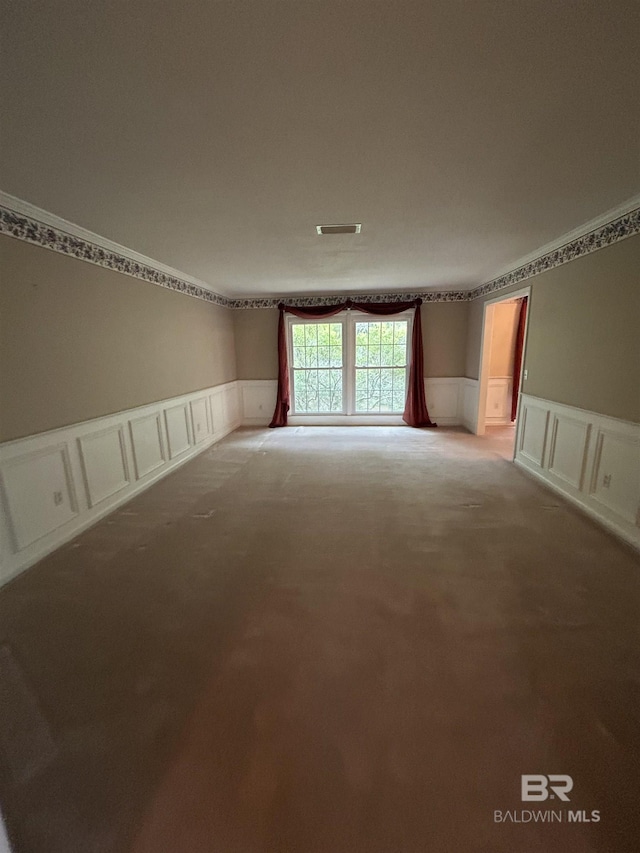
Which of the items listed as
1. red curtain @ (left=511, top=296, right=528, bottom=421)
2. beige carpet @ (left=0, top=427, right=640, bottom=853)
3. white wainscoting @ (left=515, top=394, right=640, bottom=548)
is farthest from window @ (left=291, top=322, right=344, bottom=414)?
beige carpet @ (left=0, top=427, right=640, bottom=853)

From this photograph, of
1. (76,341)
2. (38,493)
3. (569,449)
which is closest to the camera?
(38,493)

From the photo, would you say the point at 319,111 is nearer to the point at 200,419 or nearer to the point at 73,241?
the point at 73,241

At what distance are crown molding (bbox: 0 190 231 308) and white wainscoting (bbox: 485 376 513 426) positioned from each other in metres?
5.13

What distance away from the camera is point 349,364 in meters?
5.95

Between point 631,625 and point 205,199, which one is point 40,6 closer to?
point 205,199

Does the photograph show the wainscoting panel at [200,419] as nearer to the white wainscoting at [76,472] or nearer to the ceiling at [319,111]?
the white wainscoting at [76,472]

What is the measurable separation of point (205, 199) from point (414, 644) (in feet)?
8.94

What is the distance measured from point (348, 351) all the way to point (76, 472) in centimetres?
442

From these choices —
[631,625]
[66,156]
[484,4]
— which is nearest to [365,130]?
[484,4]

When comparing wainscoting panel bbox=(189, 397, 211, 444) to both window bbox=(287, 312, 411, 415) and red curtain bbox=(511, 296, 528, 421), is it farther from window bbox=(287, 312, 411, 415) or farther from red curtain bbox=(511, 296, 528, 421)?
red curtain bbox=(511, 296, 528, 421)

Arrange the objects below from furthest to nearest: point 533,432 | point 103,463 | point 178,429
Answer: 1. point 178,429
2. point 533,432
3. point 103,463

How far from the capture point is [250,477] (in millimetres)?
3678

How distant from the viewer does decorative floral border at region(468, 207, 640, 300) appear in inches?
90.4

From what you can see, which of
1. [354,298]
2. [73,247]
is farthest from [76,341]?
[354,298]
